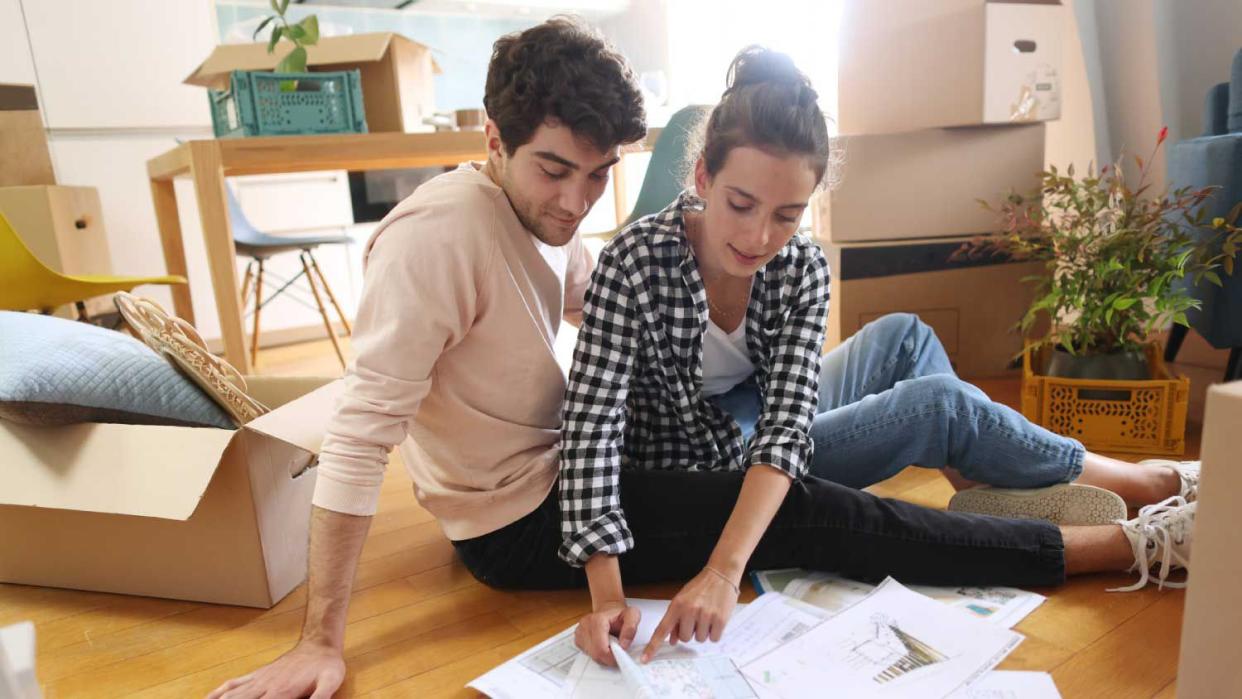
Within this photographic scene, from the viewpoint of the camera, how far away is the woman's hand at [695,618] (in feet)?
2.89

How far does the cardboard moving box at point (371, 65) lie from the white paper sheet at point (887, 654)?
1600 millimetres

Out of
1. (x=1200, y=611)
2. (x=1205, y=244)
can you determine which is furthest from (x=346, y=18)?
(x=1200, y=611)

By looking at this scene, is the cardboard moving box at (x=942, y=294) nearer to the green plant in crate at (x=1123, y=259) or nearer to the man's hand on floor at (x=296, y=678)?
the green plant in crate at (x=1123, y=259)

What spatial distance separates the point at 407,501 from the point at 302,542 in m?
0.36

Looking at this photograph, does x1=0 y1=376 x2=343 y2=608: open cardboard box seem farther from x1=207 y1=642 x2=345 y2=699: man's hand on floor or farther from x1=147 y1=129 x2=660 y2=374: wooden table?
x1=147 y1=129 x2=660 y2=374: wooden table

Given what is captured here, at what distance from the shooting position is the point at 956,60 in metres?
1.97

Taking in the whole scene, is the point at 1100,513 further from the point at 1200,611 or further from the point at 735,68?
the point at 735,68

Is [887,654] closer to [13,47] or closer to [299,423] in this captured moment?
[299,423]

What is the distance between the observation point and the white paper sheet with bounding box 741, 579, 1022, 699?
85cm

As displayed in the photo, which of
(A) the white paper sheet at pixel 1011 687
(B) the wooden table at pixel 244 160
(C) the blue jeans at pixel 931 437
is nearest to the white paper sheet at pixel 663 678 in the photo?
(A) the white paper sheet at pixel 1011 687

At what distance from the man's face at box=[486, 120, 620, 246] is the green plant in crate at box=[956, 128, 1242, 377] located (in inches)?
43.6

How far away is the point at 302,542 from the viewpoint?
1.21 m

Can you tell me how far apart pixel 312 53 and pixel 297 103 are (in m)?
0.19

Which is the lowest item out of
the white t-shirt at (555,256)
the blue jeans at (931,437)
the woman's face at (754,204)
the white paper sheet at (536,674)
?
the white paper sheet at (536,674)
